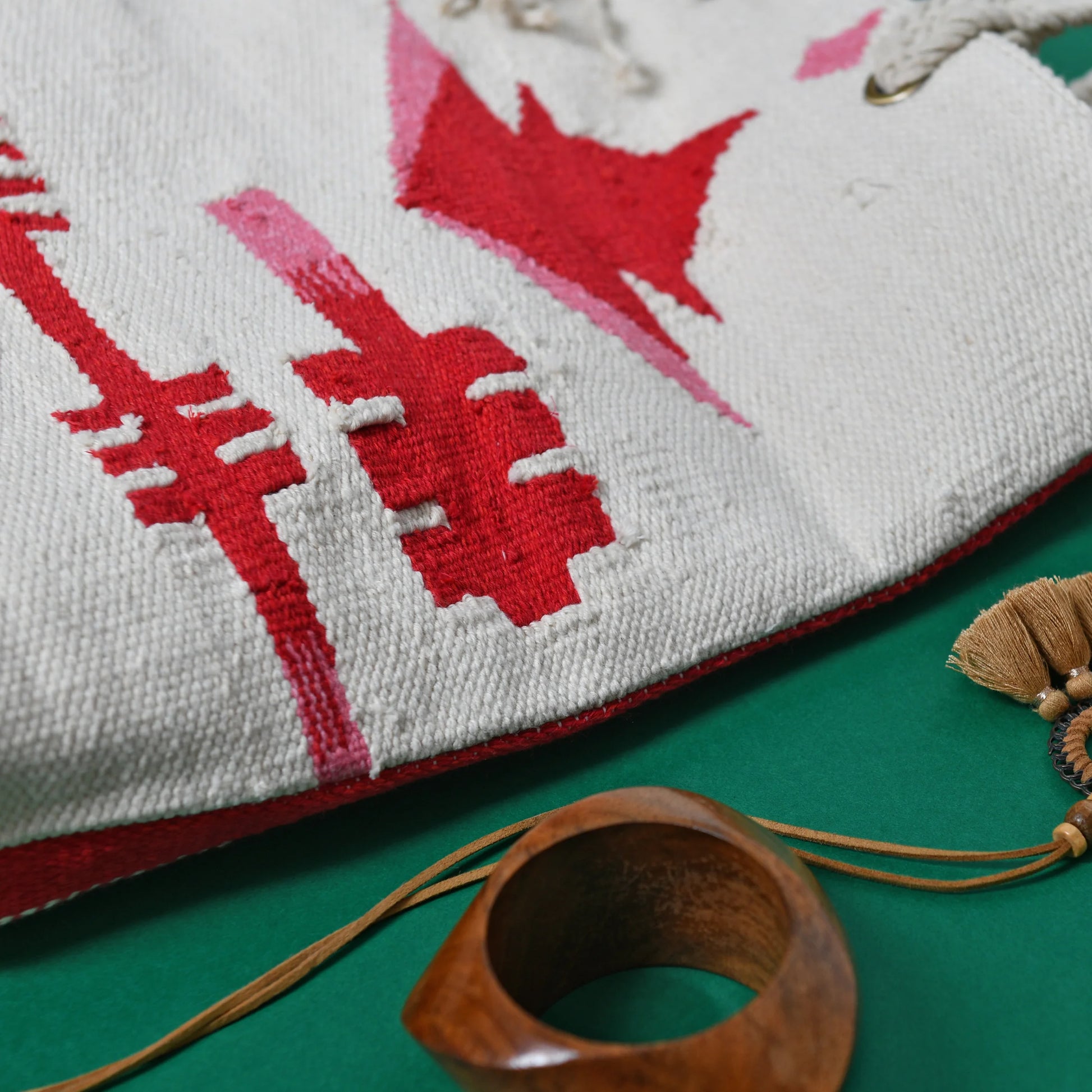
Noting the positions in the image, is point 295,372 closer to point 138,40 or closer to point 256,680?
point 256,680

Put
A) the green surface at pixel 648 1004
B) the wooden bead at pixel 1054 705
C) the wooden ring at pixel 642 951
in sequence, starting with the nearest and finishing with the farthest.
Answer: the wooden ring at pixel 642 951 < the green surface at pixel 648 1004 < the wooden bead at pixel 1054 705

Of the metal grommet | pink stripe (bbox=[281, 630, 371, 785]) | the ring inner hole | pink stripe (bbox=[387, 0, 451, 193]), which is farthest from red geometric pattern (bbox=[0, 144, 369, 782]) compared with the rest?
the metal grommet

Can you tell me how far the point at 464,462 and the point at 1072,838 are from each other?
34cm

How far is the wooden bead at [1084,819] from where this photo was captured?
52 cm

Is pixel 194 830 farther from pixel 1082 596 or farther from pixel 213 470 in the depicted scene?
pixel 1082 596

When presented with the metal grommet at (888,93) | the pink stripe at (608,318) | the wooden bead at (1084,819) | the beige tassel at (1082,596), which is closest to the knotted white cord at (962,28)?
the metal grommet at (888,93)

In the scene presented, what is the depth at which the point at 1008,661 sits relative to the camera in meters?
0.58

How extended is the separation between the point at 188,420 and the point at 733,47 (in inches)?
21.0

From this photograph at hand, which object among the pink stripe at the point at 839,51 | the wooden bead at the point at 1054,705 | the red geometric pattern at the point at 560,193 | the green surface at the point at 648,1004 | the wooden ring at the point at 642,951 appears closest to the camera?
the wooden ring at the point at 642,951

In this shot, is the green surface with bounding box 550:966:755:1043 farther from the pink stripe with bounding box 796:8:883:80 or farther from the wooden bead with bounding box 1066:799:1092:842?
the pink stripe with bounding box 796:8:883:80

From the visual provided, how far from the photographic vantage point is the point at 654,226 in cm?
77

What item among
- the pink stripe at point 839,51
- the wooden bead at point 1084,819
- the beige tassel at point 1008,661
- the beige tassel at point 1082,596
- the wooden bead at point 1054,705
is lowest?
the wooden bead at point 1084,819

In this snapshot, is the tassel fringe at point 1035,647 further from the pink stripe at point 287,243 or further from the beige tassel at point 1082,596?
the pink stripe at point 287,243

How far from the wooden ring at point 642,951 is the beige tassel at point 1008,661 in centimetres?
22
